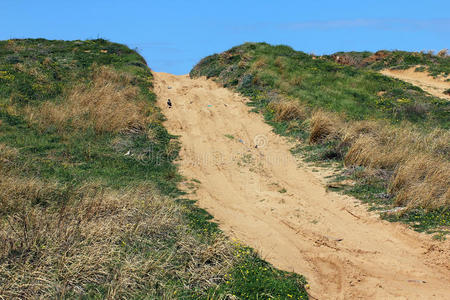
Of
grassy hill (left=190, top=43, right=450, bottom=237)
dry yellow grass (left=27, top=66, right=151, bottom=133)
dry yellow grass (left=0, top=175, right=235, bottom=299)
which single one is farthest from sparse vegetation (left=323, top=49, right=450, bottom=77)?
dry yellow grass (left=0, top=175, right=235, bottom=299)

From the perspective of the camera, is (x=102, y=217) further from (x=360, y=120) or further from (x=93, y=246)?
(x=360, y=120)

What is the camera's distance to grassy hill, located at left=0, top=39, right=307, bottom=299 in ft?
18.4

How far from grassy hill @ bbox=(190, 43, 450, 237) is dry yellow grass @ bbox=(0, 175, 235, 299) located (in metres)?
4.81

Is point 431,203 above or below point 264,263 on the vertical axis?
above

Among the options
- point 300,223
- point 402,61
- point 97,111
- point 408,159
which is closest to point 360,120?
point 408,159

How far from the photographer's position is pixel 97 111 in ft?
45.0

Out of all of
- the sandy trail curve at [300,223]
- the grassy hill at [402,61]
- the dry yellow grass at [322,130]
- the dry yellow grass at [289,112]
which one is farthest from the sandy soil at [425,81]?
the sandy trail curve at [300,223]

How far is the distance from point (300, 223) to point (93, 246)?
15.2 feet

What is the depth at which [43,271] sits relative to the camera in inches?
218

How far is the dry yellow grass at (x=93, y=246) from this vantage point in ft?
17.8

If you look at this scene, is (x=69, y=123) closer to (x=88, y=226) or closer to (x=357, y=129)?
(x=88, y=226)

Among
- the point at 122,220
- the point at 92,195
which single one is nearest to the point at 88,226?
the point at 122,220

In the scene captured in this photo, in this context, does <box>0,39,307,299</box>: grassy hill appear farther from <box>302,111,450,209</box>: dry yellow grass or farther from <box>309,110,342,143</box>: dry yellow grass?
<box>309,110,342,143</box>: dry yellow grass

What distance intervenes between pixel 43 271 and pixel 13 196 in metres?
2.50
